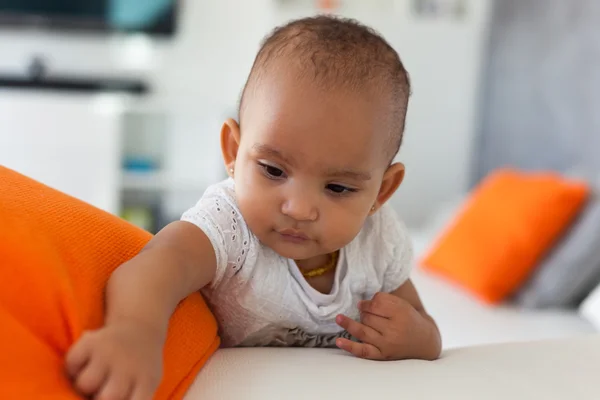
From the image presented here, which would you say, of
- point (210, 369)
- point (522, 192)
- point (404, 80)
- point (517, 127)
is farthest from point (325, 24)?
point (517, 127)

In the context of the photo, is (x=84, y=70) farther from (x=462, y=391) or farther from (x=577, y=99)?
(x=462, y=391)

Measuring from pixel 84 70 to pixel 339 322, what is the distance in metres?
3.33

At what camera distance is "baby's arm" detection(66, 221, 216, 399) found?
1.72 ft

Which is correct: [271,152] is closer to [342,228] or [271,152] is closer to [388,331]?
[342,228]

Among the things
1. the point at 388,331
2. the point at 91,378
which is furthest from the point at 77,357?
the point at 388,331

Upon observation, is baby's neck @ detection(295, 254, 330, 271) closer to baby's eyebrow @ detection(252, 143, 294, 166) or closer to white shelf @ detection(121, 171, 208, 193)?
baby's eyebrow @ detection(252, 143, 294, 166)

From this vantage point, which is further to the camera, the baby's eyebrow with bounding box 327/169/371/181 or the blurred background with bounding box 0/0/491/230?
the blurred background with bounding box 0/0/491/230

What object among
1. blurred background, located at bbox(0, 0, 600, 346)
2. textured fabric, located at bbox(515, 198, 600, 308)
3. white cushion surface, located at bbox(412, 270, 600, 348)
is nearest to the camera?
white cushion surface, located at bbox(412, 270, 600, 348)

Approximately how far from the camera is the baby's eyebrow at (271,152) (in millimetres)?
786

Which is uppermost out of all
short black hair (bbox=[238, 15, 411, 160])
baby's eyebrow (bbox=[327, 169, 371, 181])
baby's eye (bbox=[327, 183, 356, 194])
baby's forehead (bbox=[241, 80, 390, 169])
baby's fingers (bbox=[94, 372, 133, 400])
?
short black hair (bbox=[238, 15, 411, 160])

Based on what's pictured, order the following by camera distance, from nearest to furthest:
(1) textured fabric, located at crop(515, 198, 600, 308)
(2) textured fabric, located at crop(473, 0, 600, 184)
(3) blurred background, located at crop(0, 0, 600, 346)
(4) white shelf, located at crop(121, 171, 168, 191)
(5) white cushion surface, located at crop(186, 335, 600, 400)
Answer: (5) white cushion surface, located at crop(186, 335, 600, 400), (1) textured fabric, located at crop(515, 198, 600, 308), (2) textured fabric, located at crop(473, 0, 600, 184), (3) blurred background, located at crop(0, 0, 600, 346), (4) white shelf, located at crop(121, 171, 168, 191)

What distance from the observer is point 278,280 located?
0.88m

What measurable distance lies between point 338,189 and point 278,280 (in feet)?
0.45

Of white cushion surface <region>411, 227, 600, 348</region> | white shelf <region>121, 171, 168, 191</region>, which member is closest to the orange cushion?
white cushion surface <region>411, 227, 600, 348</region>
